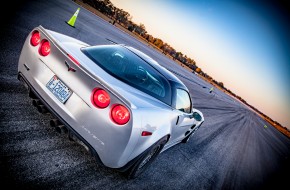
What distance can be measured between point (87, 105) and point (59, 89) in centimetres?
46

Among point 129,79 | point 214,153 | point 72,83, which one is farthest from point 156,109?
point 214,153

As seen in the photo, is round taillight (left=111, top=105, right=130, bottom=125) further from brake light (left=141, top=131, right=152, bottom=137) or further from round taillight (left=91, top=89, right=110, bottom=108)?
brake light (left=141, top=131, right=152, bottom=137)

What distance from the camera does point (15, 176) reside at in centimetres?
229

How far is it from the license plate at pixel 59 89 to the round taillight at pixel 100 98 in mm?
325

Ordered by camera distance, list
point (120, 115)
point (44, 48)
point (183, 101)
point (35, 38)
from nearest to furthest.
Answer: point (120, 115)
point (44, 48)
point (35, 38)
point (183, 101)

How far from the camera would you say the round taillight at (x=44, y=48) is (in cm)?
284

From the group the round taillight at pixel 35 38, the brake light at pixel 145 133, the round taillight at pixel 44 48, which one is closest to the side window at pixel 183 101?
the brake light at pixel 145 133

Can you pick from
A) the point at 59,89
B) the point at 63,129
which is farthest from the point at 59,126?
the point at 59,89

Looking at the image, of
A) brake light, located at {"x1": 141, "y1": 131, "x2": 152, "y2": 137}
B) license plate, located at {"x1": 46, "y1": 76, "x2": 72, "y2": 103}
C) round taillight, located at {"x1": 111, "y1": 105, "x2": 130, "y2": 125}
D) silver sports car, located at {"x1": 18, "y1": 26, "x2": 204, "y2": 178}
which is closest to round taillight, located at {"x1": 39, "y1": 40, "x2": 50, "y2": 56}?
silver sports car, located at {"x1": 18, "y1": 26, "x2": 204, "y2": 178}

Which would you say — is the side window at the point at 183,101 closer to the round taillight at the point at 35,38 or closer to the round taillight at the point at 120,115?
the round taillight at the point at 120,115

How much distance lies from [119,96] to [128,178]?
4.91 ft

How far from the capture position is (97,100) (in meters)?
2.44

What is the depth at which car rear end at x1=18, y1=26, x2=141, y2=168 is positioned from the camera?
239 cm

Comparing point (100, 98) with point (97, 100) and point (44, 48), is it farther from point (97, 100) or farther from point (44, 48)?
point (44, 48)
